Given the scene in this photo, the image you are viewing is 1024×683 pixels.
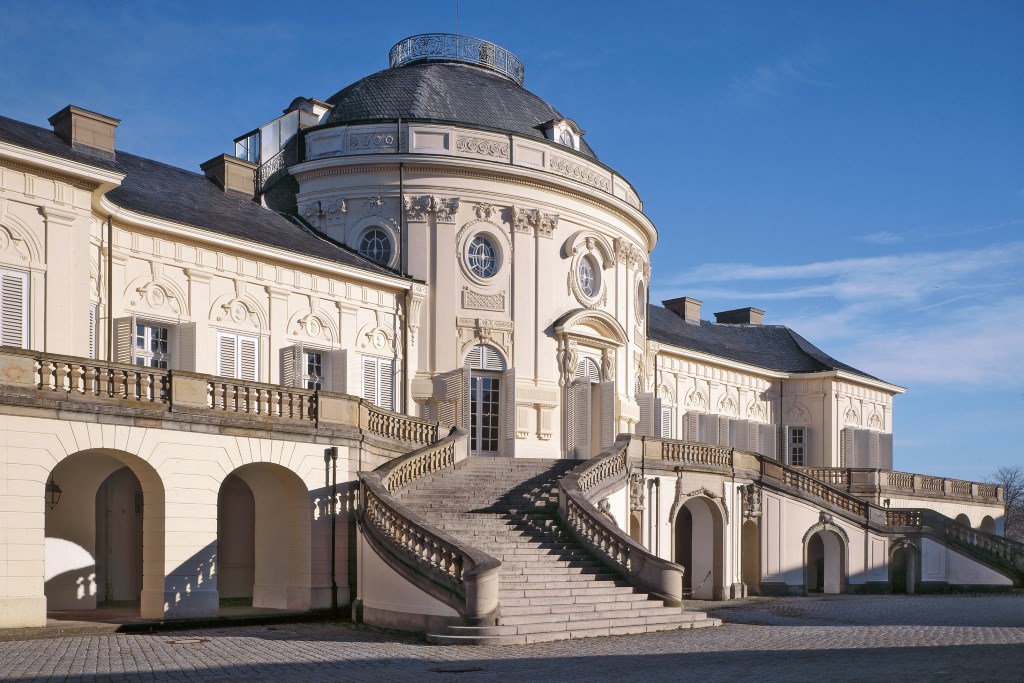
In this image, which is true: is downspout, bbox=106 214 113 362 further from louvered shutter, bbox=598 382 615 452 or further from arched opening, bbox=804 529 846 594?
arched opening, bbox=804 529 846 594

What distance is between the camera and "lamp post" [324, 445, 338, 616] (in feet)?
74.4

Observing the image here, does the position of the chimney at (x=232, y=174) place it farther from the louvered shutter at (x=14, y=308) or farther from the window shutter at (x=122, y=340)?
the louvered shutter at (x=14, y=308)

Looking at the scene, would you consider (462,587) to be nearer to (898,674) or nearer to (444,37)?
(898,674)

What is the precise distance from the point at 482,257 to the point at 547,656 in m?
17.3

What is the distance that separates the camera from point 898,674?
1394cm

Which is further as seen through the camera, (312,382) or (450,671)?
(312,382)

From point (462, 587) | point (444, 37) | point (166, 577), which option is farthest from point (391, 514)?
point (444, 37)

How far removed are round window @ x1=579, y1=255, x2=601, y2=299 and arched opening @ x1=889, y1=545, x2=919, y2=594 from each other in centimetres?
1151

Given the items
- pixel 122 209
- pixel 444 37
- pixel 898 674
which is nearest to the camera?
pixel 898 674

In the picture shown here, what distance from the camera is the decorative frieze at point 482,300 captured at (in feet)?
105

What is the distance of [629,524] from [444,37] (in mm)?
16678

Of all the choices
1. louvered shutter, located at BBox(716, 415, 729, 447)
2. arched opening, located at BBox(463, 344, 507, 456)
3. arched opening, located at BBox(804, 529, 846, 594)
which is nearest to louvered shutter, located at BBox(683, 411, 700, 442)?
louvered shutter, located at BBox(716, 415, 729, 447)

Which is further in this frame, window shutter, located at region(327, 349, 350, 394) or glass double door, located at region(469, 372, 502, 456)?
glass double door, located at region(469, 372, 502, 456)

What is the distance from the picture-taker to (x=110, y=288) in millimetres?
24406
